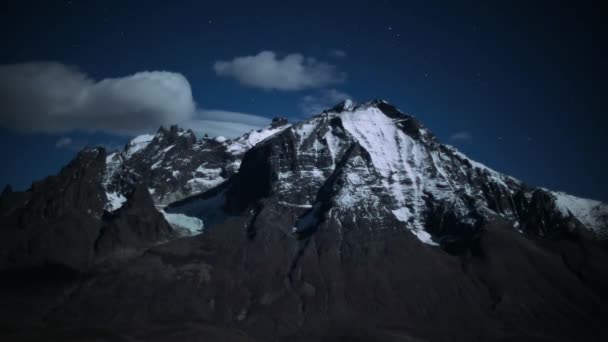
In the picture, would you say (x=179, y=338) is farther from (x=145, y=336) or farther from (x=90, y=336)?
(x=90, y=336)

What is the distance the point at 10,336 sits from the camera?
171250mm

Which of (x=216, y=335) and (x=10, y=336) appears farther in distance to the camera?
(x=216, y=335)

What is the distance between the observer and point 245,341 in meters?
196

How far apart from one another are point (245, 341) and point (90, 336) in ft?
153

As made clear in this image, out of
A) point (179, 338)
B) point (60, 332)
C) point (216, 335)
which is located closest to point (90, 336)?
point (60, 332)

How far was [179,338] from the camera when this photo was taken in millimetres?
184000

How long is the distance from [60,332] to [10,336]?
15.1 meters

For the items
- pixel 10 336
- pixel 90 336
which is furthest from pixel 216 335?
pixel 10 336

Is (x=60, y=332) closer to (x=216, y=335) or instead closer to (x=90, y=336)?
(x=90, y=336)

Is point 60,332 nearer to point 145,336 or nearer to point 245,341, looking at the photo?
point 145,336

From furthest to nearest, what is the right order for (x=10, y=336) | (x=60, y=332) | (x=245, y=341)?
(x=245, y=341) → (x=60, y=332) → (x=10, y=336)

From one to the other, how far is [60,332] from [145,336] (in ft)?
80.1

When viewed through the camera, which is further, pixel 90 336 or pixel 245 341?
pixel 245 341

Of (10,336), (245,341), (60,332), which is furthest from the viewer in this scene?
(245,341)
